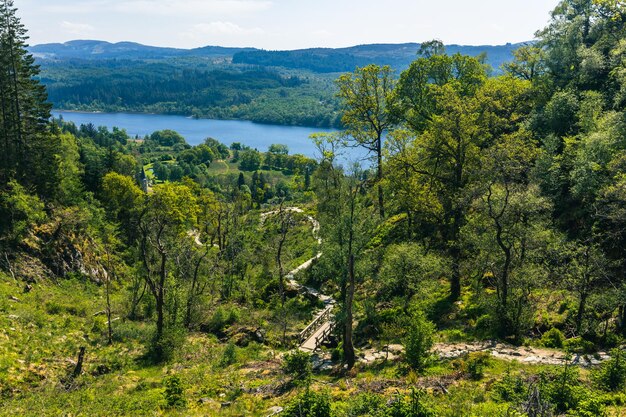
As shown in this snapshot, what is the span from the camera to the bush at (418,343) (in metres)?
20.2

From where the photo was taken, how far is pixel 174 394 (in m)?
18.8

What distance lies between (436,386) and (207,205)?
54.3m

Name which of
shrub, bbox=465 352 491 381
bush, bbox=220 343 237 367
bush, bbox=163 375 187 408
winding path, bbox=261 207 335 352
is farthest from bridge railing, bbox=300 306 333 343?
shrub, bbox=465 352 491 381

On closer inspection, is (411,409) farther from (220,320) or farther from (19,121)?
(19,121)

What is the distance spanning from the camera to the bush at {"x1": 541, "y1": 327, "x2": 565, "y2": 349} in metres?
21.5

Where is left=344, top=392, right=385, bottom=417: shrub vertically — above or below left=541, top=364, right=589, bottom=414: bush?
below

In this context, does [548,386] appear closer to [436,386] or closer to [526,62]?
[436,386]

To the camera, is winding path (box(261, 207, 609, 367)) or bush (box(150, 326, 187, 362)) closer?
winding path (box(261, 207, 609, 367))

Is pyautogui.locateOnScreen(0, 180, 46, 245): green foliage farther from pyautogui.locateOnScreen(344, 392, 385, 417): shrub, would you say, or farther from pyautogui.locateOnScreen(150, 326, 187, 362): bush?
pyautogui.locateOnScreen(344, 392, 385, 417): shrub

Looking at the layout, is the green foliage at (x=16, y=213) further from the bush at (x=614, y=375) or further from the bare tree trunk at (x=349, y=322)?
the bush at (x=614, y=375)

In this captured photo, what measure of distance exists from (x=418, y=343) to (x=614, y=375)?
7514 mm

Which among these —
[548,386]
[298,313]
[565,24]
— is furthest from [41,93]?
[565,24]

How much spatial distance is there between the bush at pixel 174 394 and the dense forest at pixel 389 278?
0.60 ft

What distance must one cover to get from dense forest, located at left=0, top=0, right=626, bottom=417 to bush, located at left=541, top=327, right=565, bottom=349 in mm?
108
